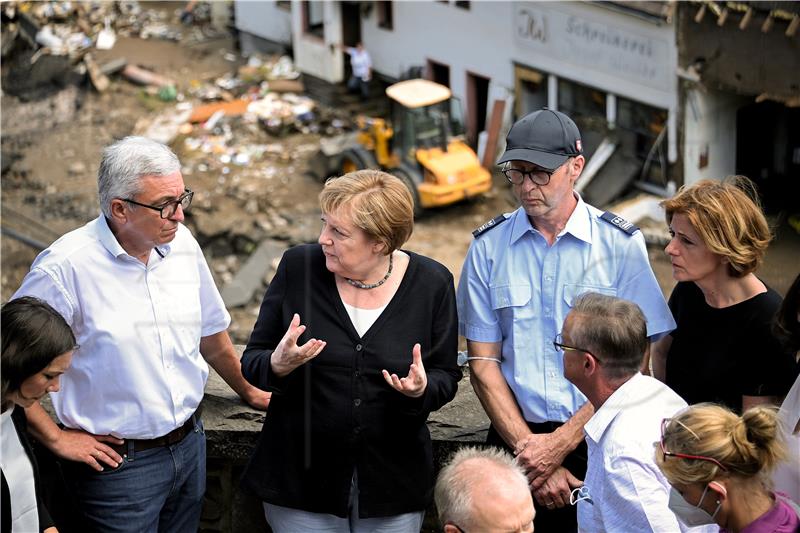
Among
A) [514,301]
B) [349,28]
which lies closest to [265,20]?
[349,28]

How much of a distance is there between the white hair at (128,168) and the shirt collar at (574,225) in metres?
1.19

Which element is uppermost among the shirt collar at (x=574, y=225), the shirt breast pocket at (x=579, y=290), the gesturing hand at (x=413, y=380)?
the shirt collar at (x=574, y=225)

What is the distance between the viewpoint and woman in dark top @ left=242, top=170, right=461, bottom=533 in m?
3.88

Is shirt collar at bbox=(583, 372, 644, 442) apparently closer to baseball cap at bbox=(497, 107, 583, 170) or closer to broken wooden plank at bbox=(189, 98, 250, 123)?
baseball cap at bbox=(497, 107, 583, 170)

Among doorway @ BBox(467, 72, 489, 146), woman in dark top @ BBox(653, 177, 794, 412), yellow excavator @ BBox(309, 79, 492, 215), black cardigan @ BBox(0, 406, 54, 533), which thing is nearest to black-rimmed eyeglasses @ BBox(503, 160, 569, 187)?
woman in dark top @ BBox(653, 177, 794, 412)

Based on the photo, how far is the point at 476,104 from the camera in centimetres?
2517

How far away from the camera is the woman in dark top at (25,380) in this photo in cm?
348

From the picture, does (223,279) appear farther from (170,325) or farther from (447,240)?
(170,325)

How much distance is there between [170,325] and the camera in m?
4.04

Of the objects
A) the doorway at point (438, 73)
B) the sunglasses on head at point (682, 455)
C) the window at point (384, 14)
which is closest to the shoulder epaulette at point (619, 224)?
the sunglasses on head at point (682, 455)

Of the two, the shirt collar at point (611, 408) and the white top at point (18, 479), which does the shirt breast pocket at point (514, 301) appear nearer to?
the shirt collar at point (611, 408)

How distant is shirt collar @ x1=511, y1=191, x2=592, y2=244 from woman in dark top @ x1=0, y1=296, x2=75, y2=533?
1553 millimetres

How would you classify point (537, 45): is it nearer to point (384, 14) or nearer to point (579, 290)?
point (384, 14)

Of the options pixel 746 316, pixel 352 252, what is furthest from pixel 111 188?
pixel 746 316
